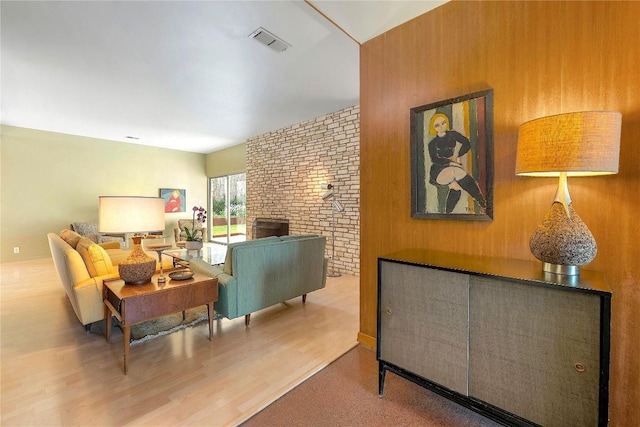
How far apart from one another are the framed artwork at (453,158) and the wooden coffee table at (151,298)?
185 cm

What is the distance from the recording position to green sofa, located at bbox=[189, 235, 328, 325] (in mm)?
2582

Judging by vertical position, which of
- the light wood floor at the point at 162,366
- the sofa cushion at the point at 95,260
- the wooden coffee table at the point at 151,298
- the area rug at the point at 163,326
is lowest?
the light wood floor at the point at 162,366

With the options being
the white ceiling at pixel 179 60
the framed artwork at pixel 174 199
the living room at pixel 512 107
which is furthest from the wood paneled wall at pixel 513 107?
the framed artwork at pixel 174 199

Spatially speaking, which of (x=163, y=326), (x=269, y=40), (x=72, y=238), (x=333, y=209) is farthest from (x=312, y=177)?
(x=72, y=238)

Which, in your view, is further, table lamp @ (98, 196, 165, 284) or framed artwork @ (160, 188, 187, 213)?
framed artwork @ (160, 188, 187, 213)

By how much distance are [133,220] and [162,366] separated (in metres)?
1.12

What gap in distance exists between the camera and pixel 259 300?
278 centimetres

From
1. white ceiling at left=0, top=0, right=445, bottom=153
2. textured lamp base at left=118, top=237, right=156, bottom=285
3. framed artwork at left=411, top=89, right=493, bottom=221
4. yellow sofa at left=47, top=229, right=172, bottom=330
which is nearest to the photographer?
framed artwork at left=411, top=89, right=493, bottom=221

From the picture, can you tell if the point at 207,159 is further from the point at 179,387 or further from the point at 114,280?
the point at 179,387

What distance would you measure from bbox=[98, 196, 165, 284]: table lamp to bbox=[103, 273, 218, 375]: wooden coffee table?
13 cm

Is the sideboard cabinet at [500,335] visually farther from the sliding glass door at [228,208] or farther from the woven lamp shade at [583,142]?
the sliding glass door at [228,208]

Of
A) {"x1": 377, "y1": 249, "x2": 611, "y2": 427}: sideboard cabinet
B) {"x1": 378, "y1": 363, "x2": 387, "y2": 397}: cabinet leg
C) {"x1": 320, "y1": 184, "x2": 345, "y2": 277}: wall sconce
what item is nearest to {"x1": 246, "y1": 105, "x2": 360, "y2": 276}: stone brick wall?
{"x1": 320, "y1": 184, "x2": 345, "y2": 277}: wall sconce

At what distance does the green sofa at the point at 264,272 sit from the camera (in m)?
2.58

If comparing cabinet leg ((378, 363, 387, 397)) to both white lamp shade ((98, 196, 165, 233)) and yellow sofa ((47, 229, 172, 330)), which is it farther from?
yellow sofa ((47, 229, 172, 330))
